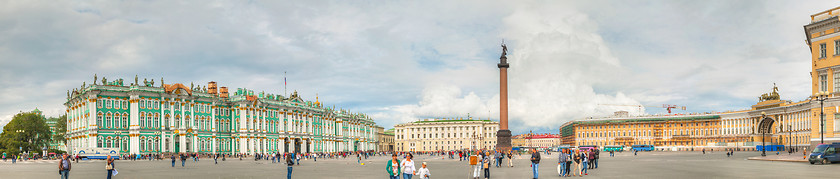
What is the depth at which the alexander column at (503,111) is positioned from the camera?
90.6 m

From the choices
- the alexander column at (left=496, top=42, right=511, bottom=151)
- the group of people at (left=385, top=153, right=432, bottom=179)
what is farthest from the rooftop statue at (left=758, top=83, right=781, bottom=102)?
the group of people at (left=385, top=153, right=432, bottom=179)

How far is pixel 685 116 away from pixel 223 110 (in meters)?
123

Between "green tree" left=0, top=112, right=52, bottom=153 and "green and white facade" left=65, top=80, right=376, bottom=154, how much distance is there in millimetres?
6037

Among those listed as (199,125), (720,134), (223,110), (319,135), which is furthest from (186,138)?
(720,134)

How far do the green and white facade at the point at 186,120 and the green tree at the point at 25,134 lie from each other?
→ 6037 mm

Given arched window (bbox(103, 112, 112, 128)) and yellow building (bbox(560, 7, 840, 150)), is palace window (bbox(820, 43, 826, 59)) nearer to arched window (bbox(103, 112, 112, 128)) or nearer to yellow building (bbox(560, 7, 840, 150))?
yellow building (bbox(560, 7, 840, 150))

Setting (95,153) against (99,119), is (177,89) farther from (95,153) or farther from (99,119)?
(95,153)

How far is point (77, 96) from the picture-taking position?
9088 centimetres

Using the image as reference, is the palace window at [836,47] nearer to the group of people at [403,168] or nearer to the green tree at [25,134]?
the group of people at [403,168]

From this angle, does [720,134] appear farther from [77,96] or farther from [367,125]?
[77,96]

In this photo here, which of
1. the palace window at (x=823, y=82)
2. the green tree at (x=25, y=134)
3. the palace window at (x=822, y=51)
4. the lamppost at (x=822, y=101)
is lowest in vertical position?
the green tree at (x=25, y=134)

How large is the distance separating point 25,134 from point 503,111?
2804 inches

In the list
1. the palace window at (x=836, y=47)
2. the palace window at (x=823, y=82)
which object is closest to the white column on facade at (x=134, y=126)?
the palace window at (x=823, y=82)

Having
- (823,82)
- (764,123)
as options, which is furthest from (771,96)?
(823,82)
